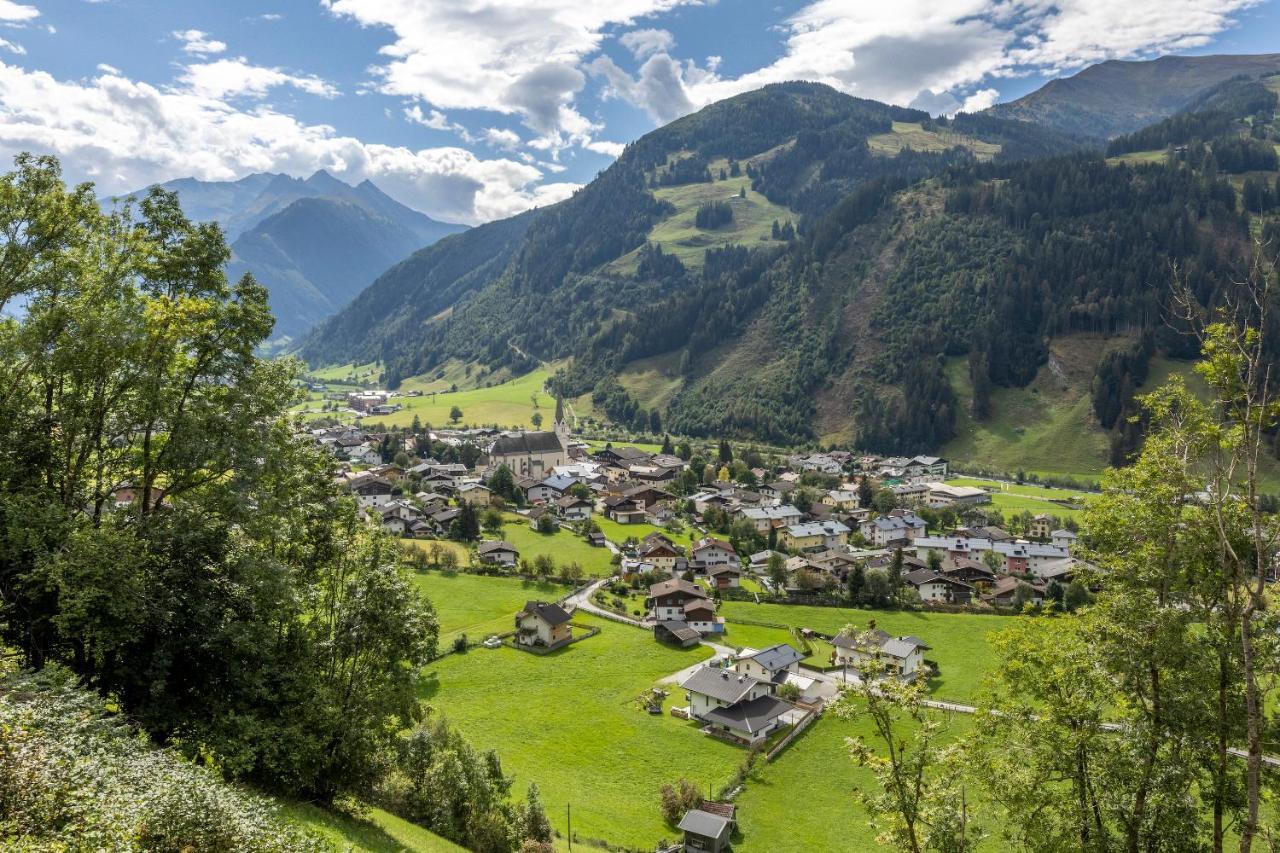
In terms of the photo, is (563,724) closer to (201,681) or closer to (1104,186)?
(201,681)

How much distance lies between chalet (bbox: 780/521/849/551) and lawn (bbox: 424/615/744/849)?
118 feet

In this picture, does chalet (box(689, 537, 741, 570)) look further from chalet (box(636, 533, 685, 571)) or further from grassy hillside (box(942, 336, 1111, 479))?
grassy hillside (box(942, 336, 1111, 479))

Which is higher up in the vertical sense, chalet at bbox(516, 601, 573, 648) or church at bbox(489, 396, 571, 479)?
Answer: church at bbox(489, 396, 571, 479)

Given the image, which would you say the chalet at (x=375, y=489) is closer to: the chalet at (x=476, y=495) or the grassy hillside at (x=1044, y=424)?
the chalet at (x=476, y=495)

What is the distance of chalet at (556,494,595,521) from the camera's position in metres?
102

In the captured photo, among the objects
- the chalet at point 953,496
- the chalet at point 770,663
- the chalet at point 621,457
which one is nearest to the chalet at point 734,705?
the chalet at point 770,663

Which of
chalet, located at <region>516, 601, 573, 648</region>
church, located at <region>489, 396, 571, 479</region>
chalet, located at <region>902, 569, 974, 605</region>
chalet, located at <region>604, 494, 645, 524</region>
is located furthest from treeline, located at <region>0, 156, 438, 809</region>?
church, located at <region>489, 396, 571, 479</region>

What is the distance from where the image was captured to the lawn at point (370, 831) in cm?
1722

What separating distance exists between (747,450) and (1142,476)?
136m

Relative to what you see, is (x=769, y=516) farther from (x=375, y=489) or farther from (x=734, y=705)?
(x=375, y=489)

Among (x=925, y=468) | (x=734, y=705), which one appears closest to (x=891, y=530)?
(x=925, y=468)

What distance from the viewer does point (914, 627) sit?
64250 mm

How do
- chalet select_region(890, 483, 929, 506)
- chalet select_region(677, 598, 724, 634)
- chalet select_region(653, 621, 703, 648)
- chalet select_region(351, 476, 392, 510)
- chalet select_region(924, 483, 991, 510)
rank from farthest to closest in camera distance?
chalet select_region(890, 483, 929, 506), chalet select_region(924, 483, 991, 510), chalet select_region(351, 476, 392, 510), chalet select_region(677, 598, 724, 634), chalet select_region(653, 621, 703, 648)

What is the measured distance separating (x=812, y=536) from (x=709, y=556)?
1770 centimetres
